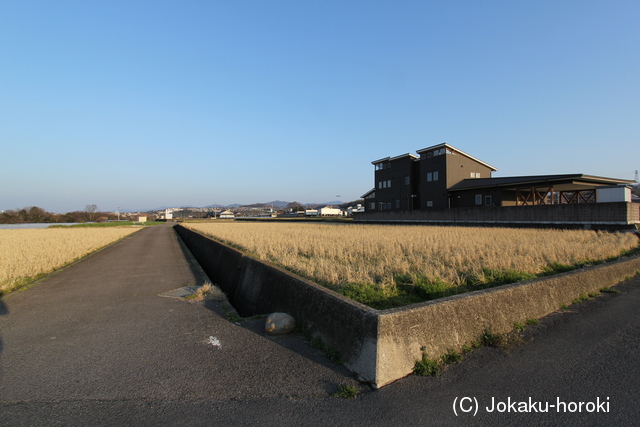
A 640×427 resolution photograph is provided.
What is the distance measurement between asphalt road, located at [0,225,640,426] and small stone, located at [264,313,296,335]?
6.7 inches

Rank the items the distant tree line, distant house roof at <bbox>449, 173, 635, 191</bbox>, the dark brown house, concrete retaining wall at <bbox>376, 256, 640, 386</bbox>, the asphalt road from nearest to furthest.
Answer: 1. the asphalt road
2. concrete retaining wall at <bbox>376, 256, 640, 386</bbox>
3. distant house roof at <bbox>449, 173, 635, 191</bbox>
4. the dark brown house
5. the distant tree line

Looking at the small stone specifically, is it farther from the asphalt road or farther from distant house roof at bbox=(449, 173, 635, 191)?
distant house roof at bbox=(449, 173, 635, 191)

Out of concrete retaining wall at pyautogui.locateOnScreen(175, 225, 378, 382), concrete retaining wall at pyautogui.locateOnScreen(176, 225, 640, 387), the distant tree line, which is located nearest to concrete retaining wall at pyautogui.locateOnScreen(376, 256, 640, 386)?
concrete retaining wall at pyautogui.locateOnScreen(176, 225, 640, 387)

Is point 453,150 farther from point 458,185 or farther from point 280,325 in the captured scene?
point 280,325

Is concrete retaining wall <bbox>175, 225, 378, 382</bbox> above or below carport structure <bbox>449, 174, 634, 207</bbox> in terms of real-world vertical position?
below

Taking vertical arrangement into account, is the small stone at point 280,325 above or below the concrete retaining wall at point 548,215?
below

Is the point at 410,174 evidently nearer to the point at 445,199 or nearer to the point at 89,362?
the point at 445,199

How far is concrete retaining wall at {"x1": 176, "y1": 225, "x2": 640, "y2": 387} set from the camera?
139 inches

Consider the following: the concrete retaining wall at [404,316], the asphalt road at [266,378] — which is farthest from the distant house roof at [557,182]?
the asphalt road at [266,378]

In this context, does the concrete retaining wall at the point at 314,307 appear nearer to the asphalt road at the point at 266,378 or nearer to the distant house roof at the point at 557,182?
the asphalt road at the point at 266,378

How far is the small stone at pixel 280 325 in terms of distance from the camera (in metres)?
4.93

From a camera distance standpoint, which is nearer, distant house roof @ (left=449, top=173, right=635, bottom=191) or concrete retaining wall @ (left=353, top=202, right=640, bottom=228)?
concrete retaining wall @ (left=353, top=202, right=640, bottom=228)

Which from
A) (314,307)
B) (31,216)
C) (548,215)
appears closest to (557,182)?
(548,215)

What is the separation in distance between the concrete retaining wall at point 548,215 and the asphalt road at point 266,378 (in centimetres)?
1856
